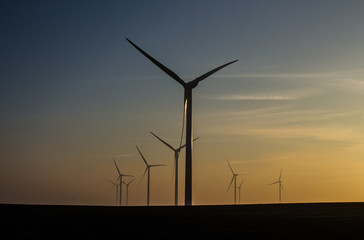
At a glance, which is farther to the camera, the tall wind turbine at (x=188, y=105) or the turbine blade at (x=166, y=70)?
the turbine blade at (x=166, y=70)

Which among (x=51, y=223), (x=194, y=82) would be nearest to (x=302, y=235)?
(x=51, y=223)

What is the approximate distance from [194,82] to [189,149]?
1224cm

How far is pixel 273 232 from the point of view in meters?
43.5

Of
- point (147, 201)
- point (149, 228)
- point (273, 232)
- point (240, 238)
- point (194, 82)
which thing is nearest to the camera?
point (240, 238)

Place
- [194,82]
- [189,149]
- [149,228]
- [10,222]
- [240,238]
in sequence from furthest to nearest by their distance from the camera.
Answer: [194,82] → [189,149] → [10,222] → [149,228] → [240,238]

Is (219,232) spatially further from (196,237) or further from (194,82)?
(194,82)

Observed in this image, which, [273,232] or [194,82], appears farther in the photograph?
A: [194,82]

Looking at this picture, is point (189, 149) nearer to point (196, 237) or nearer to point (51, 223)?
point (51, 223)

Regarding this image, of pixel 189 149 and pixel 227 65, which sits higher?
pixel 227 65

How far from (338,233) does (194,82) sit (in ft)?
163

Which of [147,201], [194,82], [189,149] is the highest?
[194,82]

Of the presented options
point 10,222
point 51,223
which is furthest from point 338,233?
point 10,222

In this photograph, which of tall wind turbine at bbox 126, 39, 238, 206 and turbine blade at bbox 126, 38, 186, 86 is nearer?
tall wind turbine at bbox 126, 39, 238, 206

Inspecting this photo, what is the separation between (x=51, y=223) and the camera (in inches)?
1986
